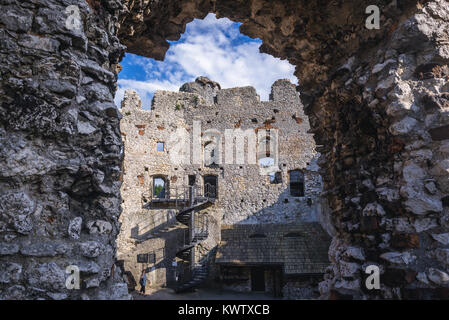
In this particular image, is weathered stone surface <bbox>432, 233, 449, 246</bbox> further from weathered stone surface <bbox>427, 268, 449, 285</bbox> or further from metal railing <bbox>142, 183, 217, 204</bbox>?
metal railing <bbox>142, 183, 217, 204</bbox>

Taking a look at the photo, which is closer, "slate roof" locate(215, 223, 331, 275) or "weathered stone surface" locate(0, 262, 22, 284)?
"weathered stone surface" locate(0, 262, 22, 284)

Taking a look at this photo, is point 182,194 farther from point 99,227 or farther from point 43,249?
point 43,249

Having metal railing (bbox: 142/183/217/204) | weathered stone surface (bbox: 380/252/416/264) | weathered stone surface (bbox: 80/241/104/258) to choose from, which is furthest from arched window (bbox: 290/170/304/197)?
weathered stone surface (bbox: 80/241/104/258)

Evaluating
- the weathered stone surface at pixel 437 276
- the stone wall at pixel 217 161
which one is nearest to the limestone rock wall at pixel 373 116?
the weathered stone surface at pixel 437 276

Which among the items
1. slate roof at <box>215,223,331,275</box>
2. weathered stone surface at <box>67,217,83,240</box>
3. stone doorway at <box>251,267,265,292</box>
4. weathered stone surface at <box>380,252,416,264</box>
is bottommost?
stone doorway at <box>251,267,265,292</box>

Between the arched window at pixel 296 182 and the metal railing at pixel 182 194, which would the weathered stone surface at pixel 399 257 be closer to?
the metal railing at pixel 182 194

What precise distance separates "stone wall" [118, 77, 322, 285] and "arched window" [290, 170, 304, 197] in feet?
1.10

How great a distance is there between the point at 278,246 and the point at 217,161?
5811mm

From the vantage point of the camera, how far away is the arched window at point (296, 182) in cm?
1678

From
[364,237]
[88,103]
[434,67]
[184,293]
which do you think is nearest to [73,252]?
[88,103]

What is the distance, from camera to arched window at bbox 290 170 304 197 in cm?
1678

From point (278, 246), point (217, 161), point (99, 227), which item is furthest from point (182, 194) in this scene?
point (99, 227)

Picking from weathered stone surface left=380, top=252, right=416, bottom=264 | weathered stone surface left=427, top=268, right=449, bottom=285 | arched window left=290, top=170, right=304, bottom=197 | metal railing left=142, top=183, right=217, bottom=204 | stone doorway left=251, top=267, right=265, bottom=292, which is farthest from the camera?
arched window left=290, top=170, right=304, bottom=197

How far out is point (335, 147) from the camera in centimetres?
422
